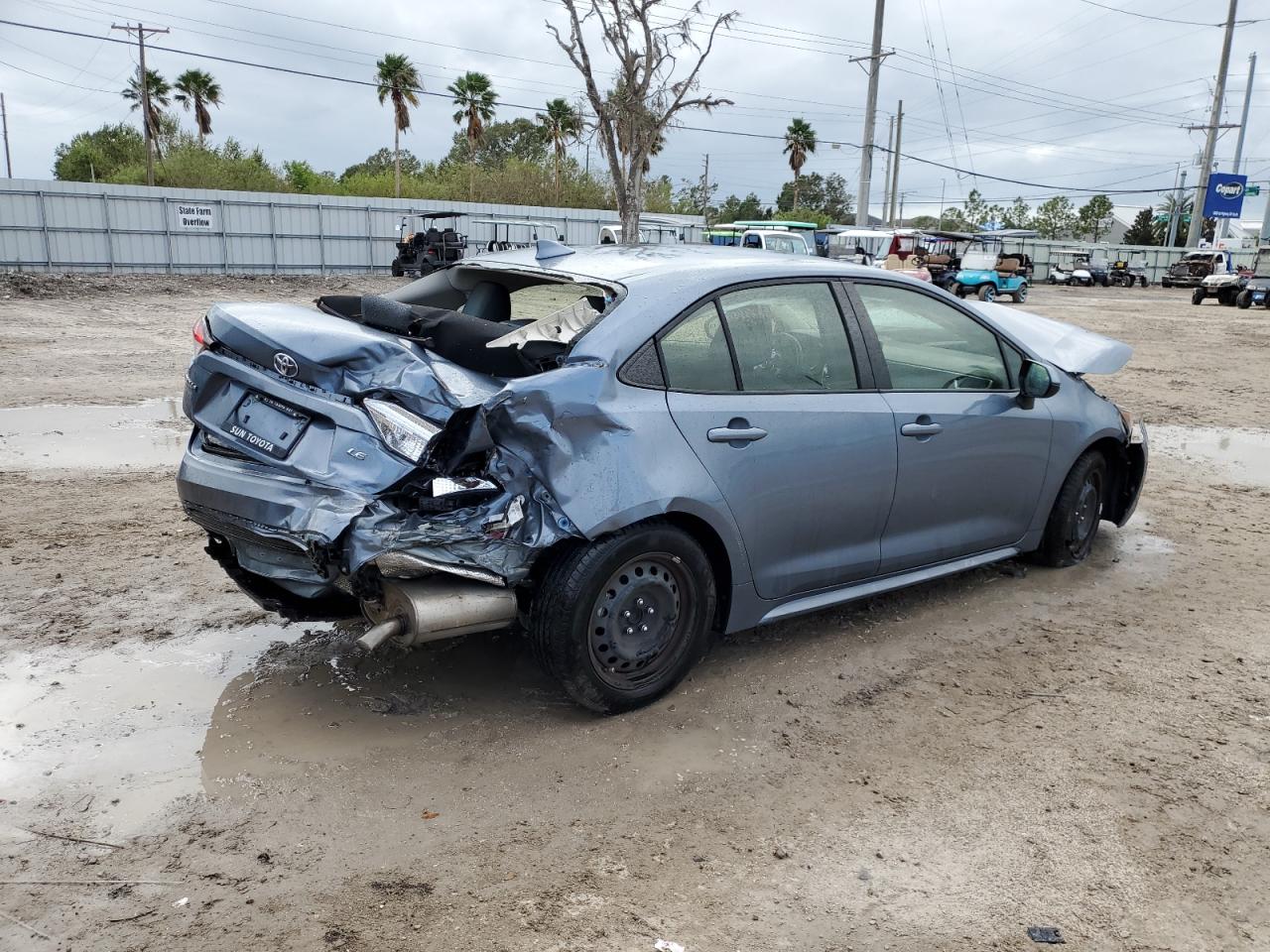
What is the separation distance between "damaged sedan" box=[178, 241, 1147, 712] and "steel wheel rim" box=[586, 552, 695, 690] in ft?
0.03

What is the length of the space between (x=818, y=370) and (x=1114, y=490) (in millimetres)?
2552

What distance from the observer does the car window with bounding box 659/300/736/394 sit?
369 centimetres

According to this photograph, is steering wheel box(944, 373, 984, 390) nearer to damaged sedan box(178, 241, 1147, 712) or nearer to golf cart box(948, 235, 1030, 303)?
damaged sedan box(178, 241, 1147, 712)

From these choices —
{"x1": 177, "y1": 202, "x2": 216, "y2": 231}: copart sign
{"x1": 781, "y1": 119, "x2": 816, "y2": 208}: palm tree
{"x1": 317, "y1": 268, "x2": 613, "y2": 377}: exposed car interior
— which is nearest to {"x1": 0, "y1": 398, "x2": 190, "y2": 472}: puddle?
{"x1": 317, "y1": 268, "x2": 613, "y2": 377}: exposed car interior

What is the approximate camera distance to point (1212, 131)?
59969 mm

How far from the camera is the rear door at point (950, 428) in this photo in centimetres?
430

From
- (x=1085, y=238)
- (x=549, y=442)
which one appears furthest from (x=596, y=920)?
(x=1085, y=238)

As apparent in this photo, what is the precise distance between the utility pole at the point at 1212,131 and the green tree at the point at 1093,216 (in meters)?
33.5

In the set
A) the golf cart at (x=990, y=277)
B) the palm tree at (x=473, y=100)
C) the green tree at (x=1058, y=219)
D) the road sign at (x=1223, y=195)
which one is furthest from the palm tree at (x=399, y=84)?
the green tree at (x=1058, y=219)

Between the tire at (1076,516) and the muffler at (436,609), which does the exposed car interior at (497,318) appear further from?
the tire at (1076,516)

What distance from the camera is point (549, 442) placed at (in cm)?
332

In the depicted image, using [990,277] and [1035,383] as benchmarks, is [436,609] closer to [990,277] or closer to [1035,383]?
[1035,383]

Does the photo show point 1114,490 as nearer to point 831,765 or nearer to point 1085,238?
point 831,765

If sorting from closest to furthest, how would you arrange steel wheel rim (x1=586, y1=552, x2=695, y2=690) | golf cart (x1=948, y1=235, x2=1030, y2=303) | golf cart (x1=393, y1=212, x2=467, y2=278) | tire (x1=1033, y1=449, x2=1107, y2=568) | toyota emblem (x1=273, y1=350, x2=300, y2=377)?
toyota emblem (x1=273, y1=350, x2=300, y2=377) → steel wheel rim (x1=586, y1=552, x2=695, y2=690) → tire (x1=1033, y1=449, x2=1107, y2=568) → golf cart (x1=393, y1=212, x2=467, y2=278) → golf cart (x1=948, y1=235, x2=1030, y2=303)
